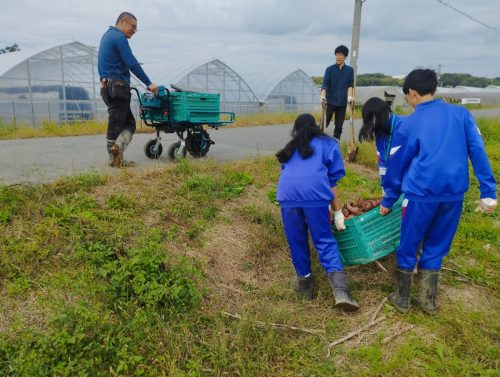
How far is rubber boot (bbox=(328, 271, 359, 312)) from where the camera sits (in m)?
3.14

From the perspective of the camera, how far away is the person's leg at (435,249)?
2.97 meters

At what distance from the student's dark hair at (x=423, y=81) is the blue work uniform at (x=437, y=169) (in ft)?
0.31

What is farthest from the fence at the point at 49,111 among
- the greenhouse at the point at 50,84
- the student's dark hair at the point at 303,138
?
the student's dark hair at the point at 303,138

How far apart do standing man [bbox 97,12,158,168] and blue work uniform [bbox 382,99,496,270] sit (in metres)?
3.67

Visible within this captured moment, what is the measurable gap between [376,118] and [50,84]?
1591 centimetres

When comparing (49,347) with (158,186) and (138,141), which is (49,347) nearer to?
(158,186)

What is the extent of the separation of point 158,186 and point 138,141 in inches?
178

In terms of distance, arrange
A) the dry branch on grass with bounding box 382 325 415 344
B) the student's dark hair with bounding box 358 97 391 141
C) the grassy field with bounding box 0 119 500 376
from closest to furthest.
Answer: the grassy field with bounding box 0 119 500 376
the dry branch on grass with bounding box 382 325 415 344
the student's dark hair with bounding box 358 97 391 141

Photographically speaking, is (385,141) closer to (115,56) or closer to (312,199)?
(312,199)

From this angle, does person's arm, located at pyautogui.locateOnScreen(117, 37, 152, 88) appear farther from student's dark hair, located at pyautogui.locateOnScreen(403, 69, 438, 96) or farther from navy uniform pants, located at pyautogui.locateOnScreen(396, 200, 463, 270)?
navy uniform pants, located at pyautogui.locateOnScreen(396, 200, 463, 270)

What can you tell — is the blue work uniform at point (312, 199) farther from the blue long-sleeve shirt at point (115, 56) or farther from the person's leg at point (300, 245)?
the blue long-sleeve shirt at point (115, 56)

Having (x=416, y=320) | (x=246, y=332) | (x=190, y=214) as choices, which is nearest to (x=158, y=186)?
(x=190, y=214)

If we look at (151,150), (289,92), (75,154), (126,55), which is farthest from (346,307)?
(289,92)

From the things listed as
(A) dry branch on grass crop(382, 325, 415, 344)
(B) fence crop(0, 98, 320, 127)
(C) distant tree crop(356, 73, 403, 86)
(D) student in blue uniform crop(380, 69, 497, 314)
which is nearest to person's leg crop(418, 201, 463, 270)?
(D) student in blue uniform crop(380, 69, 497, 314)
